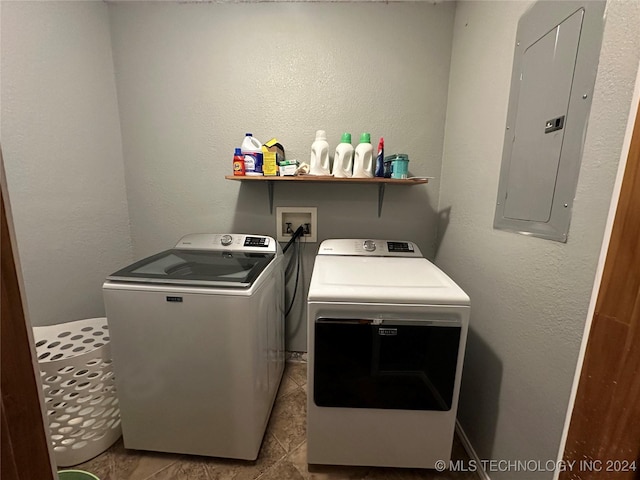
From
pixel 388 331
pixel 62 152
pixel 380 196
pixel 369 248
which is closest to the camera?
pixel 388 331

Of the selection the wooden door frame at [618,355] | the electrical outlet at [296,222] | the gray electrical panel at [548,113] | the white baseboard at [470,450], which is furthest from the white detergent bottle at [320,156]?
the white baseboard at [470,450]

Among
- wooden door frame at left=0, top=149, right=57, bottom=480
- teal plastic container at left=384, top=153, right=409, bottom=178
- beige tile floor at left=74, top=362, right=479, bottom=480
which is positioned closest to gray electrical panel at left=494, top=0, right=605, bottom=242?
teal plastic container at left=384, top=153, right=409, bottom=178

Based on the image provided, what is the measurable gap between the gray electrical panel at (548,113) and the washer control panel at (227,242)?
47.4 inches

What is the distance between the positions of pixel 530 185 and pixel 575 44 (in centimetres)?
40

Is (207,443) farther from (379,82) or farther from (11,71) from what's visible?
(379,82)

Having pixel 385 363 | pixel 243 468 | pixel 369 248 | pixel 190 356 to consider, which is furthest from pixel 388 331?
pixel 243 468

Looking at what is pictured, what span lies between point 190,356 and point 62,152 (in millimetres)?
1272

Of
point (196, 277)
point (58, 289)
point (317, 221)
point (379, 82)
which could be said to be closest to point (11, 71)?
point (58, 289)

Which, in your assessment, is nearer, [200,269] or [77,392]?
[77,392]

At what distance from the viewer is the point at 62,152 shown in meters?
1.35

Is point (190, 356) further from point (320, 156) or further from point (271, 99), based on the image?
point (271, 99)

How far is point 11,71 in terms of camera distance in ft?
3.69

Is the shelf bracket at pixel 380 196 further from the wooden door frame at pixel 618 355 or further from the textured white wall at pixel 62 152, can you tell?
the textured white wall at pixel 62 152

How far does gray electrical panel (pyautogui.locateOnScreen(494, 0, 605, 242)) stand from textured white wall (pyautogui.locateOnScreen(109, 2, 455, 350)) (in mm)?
676
